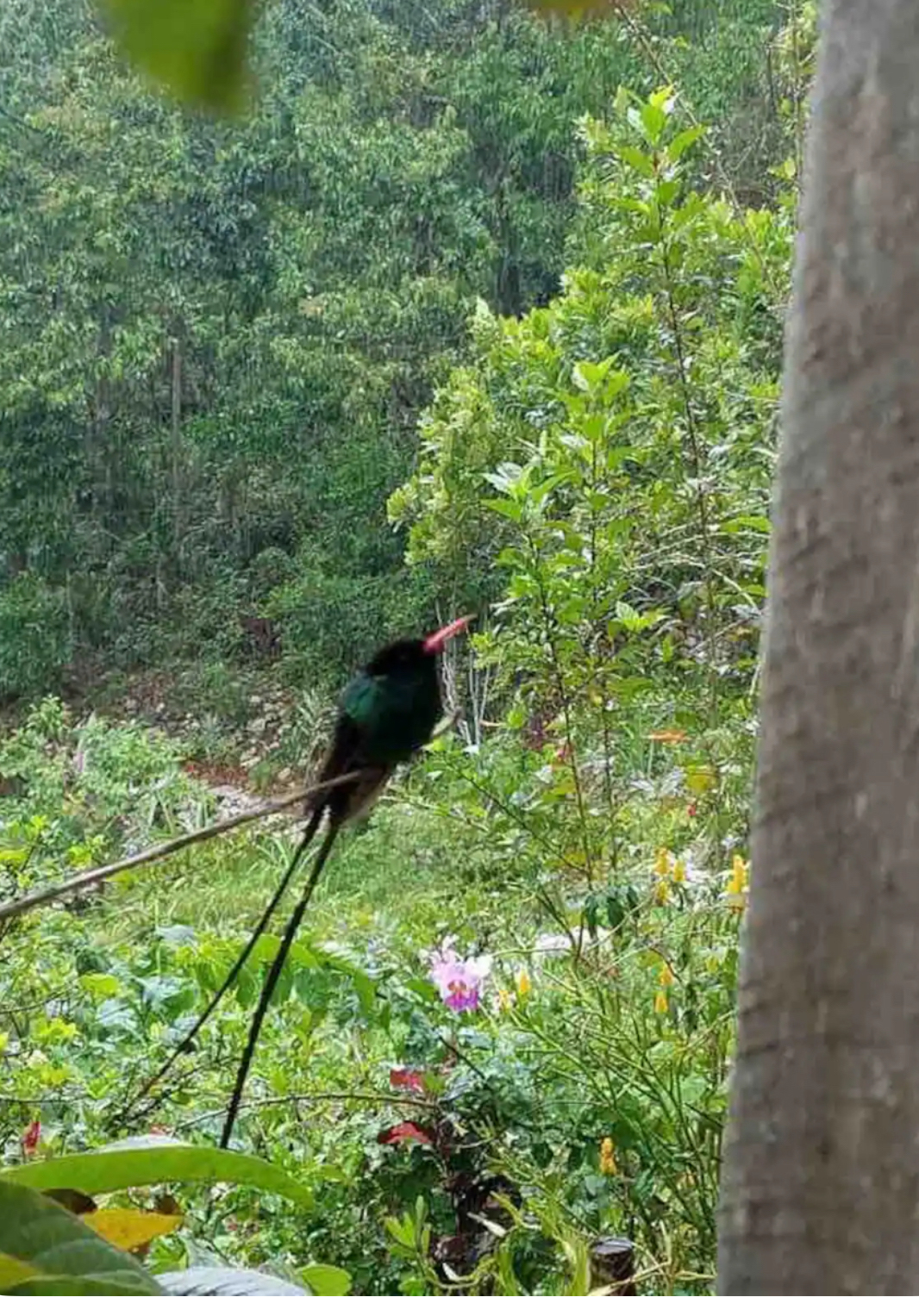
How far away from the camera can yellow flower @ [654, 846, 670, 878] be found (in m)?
0.92

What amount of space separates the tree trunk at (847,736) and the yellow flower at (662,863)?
1.80ft

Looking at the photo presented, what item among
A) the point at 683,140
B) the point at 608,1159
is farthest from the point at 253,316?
the point at 608,1159

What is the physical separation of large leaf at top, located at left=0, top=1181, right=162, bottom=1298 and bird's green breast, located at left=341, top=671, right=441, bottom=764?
175mm

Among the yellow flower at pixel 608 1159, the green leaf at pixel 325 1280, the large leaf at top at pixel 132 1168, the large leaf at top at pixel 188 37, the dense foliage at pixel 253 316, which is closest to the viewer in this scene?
the large leaf at top at pixel 188 37

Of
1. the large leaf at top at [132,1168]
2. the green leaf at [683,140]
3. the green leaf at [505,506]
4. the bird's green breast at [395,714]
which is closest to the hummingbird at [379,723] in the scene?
the bird's green breast at [395,714]

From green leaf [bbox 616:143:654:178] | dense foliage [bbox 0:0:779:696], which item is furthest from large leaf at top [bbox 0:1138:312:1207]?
→ green leaf [bbox 616:143:654:178]

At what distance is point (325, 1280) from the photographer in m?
0.65

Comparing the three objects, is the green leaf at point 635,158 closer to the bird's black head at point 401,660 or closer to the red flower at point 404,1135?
the bird's black head at point 401,660

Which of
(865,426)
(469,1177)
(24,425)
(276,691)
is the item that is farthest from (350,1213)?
(865,426)

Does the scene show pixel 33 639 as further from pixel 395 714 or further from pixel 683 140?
pixel 683 140

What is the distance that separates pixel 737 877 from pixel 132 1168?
47 cm

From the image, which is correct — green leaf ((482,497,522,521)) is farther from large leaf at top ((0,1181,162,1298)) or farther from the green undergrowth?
large leaf at top ((0,1181,162,1298))

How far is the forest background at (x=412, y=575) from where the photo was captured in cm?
74

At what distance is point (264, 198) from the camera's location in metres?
0.74
